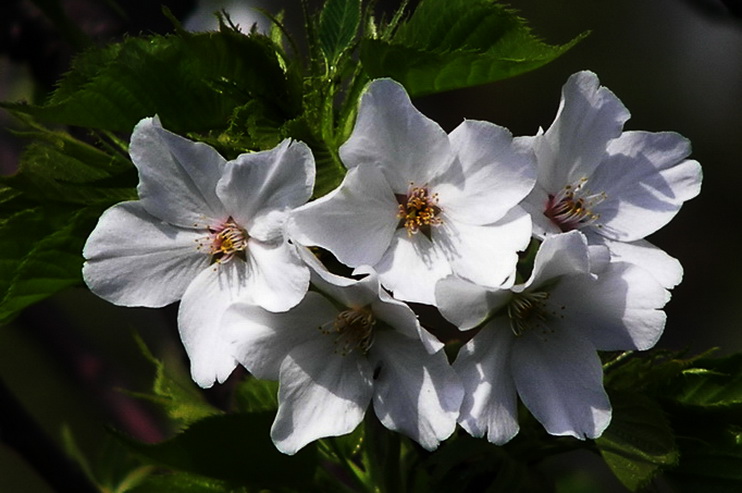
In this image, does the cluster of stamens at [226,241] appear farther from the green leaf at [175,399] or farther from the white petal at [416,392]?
the green leaf at [175,399]

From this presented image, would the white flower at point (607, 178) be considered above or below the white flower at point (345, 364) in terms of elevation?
above

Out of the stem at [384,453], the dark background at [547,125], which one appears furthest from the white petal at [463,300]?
the dark background at [547,125]

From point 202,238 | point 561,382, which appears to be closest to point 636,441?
point 561,382

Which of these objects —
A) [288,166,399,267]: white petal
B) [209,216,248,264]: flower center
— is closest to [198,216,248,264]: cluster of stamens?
[209,216,248,264]: flower center

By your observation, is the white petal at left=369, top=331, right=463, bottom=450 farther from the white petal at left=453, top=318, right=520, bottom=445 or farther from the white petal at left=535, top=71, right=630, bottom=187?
the white petal at left=535, top=71, right=630, bottom=187

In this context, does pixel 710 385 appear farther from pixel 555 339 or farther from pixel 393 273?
pixel 393 273

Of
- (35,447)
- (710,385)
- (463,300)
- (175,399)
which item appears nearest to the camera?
(463,300)

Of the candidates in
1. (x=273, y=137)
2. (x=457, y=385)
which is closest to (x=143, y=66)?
(x=273, y=137)

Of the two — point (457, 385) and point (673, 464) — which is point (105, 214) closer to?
point (457, 385)
